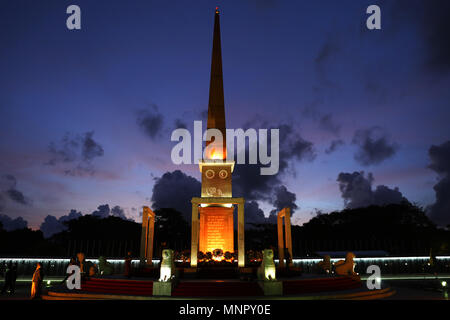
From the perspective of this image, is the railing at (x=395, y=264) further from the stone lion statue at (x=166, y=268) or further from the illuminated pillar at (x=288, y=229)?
the stone lion statue at (x=166, y=268)

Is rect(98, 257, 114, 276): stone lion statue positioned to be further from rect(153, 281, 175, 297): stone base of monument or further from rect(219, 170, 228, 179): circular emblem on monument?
rect(219, 170, 228, 179): circular emblem on monument

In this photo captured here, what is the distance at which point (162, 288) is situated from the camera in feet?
30.0

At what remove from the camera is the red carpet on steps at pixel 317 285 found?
9906mm

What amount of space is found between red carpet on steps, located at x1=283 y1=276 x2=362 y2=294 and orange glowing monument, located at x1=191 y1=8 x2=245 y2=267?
446 cm

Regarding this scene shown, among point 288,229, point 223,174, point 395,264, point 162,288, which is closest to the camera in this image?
point 162,288

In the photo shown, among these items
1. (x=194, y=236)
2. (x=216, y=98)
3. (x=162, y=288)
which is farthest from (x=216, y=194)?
(x=162, y=288)

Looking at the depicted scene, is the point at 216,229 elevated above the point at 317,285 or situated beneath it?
elevated above

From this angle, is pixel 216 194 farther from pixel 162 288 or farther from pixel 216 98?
pixel 162 288

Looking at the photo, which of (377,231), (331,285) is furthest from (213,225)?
(377,231)

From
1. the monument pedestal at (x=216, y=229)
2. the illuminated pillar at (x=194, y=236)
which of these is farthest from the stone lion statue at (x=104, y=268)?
the monument pedestal at (x=216, y=229)

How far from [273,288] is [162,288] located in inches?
135

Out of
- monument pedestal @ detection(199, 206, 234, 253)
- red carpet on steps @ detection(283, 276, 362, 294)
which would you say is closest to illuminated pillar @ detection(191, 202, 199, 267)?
monument pedestal @ detection(199, 206, 234, 253)
